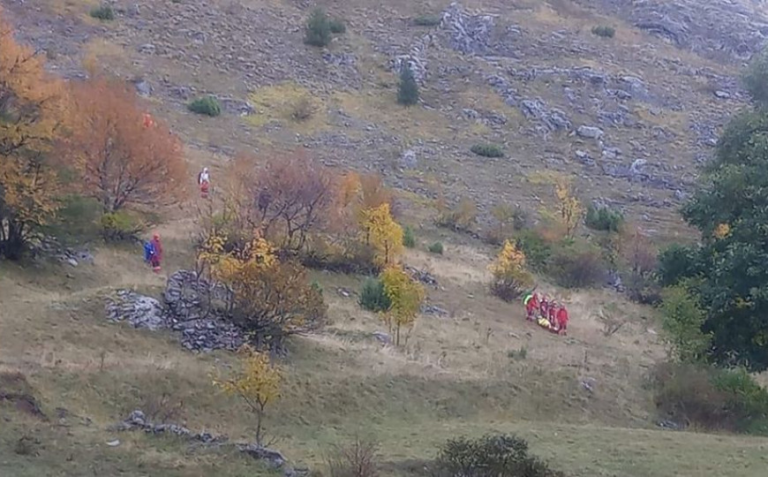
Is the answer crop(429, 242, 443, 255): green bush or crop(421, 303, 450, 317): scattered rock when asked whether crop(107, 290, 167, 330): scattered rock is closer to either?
crop(421, 303, 450, 317): scattered rock

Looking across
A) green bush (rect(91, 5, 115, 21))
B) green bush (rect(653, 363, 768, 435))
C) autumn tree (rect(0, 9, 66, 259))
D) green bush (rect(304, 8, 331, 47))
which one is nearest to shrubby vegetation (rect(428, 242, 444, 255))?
green bush (rect(653, 363, 768, 435))

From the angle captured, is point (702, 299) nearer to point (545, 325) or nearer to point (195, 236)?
point (545, 325)

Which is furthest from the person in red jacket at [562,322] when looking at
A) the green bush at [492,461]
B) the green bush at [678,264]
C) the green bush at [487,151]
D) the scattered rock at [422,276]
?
the green bush at [487,151]

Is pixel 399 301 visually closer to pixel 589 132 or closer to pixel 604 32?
pixel 589 132

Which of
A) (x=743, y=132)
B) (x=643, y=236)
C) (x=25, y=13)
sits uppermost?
(x=743, y=132)

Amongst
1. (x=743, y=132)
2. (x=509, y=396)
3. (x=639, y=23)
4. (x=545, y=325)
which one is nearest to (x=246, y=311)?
(x=509, y=396)

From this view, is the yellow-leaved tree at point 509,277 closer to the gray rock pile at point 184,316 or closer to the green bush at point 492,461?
the gray rock pile at point 184,316

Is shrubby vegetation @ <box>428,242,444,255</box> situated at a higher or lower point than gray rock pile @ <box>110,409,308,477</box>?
lower
